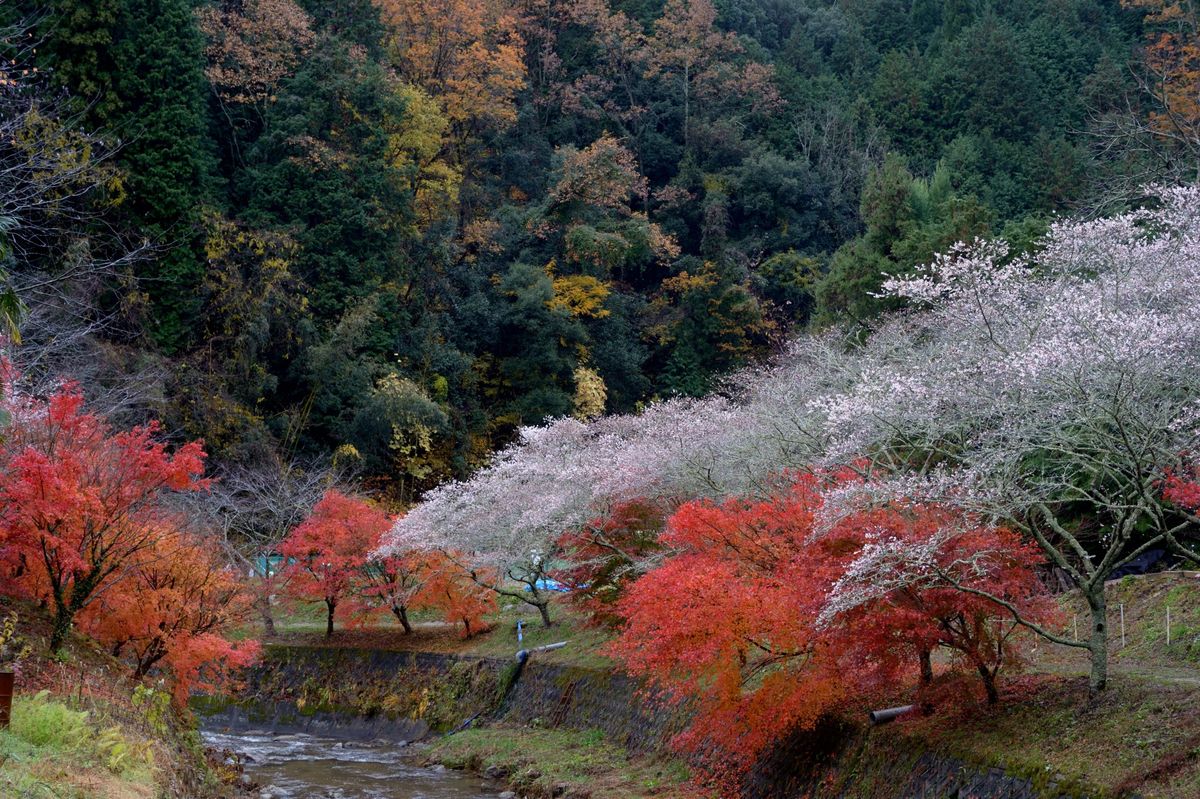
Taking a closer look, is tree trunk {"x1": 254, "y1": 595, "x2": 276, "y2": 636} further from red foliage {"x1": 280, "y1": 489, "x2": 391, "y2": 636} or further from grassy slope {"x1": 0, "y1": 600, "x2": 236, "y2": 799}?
grassy slope {"x1": 0, "y1": 600, "x2": 236, "y2": 799}

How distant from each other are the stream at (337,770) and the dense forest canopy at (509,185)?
30.2 feet

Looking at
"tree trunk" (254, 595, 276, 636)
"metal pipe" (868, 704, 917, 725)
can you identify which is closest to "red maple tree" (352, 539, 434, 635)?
"tree trunk" (254, 595, 276, 636)

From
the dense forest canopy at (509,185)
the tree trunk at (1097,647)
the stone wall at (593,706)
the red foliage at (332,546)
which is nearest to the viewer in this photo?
the tree trunk at (1097,647)

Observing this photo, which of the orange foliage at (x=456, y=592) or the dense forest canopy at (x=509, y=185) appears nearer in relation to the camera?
the orange foliage at (x=456, y=592)

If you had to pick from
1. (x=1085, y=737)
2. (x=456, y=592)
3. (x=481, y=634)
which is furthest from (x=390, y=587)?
(x=1085, y=737)

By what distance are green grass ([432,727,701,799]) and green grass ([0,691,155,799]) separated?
826 centimetres

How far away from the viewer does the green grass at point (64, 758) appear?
9719 mm

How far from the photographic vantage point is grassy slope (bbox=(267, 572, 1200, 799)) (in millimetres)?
10867

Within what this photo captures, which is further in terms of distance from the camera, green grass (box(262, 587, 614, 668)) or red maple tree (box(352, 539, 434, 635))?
red maple tree (box(352, 539, 434, 635))

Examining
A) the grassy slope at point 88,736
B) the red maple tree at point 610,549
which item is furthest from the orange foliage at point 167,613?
the red maple tree at point 610,549

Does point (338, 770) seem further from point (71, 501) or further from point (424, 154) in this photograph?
point (424, 154)

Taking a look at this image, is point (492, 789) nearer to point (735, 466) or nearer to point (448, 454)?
point (735, 466)

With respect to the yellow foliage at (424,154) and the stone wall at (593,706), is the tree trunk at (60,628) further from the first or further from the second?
the yellow foliage at (424,154)

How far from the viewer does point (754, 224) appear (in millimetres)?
50906
